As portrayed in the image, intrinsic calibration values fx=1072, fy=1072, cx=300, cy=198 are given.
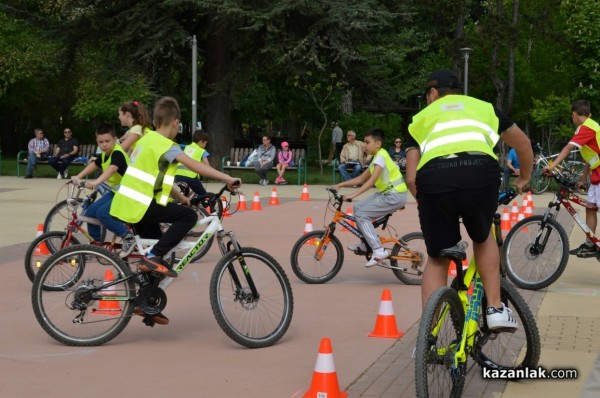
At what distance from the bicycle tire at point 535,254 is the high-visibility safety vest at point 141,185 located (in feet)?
13.1

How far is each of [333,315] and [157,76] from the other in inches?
1018

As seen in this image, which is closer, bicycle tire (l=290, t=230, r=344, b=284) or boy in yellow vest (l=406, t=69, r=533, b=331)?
boy in yellow vest (l=406, t=69, r=533, b=331)

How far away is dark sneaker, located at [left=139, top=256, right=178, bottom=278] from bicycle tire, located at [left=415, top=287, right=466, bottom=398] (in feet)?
8.62

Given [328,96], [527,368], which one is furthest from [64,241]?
[328,96]

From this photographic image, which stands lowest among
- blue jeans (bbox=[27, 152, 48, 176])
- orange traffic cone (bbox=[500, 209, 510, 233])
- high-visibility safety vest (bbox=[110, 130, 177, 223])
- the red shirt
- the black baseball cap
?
blue jeans (bbox=[27, 152, 48, 176])

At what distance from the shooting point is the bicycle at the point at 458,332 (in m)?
5.22

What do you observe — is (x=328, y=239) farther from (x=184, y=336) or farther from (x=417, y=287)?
(x=184, y=336)

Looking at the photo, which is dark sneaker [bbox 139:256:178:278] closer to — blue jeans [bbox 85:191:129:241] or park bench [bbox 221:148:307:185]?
blue jeans [bbox 85:191:129:241]

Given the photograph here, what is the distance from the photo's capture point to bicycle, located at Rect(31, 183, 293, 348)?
748cm

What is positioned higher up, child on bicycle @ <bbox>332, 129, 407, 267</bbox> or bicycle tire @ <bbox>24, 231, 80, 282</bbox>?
child on bicycle @ <bbox>332, 129, 407, 267</bbox>

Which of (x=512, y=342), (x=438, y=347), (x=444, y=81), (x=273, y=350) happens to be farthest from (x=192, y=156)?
(x=438, y=347)

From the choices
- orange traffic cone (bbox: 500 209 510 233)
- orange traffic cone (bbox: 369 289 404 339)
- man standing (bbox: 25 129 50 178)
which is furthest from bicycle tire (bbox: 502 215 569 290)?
man standing (bbox: 25 129 50 178)

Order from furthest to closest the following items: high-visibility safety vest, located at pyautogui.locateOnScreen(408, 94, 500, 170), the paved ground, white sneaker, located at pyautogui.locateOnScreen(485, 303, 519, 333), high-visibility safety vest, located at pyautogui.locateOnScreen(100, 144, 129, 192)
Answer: high-visibility safety vest, located at pyautogui.locateOnScreen(100, 144, 129, 192), the paved ground, white sneaker, located at pyautogui.locateOnScreen(485, 303, 519, 333), high-visibility safety vest, located at pyautogui.locateOnScreen(408, 94, 500, 170)

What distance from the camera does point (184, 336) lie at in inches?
313
